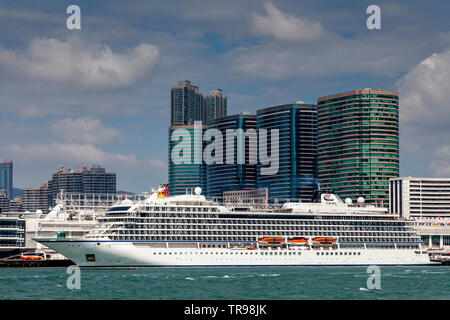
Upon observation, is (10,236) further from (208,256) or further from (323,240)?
(323,240)

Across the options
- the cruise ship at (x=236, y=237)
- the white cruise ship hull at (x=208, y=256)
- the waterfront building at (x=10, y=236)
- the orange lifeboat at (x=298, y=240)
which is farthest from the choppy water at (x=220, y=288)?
the waterfront building at (x=10, y=236)

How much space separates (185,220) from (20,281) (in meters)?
43.7

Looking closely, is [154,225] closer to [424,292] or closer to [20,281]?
[20,281]

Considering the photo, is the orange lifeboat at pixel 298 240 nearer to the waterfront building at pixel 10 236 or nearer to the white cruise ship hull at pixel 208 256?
the white cruise ship hull at pixel 208 256

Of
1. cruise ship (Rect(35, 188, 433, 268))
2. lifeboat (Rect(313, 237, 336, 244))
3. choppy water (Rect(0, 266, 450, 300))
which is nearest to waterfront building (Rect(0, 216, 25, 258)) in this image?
A: cruise ship (Rect(35, 188, 433, 268))

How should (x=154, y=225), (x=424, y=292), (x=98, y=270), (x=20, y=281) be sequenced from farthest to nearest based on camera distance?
(x=154, y=225) → (x=98, y=270) → (x=20, y=281) → (x=424, y=292)

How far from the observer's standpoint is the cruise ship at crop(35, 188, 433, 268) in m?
127

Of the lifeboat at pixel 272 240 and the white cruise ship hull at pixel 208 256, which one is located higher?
the lifeboat at pixel 272 240

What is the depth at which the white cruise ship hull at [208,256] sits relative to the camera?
12538 centimetres

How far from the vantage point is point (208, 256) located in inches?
5246

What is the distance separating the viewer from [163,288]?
83125 mm
